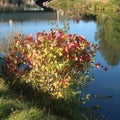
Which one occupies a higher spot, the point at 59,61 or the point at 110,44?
the point at 59,61

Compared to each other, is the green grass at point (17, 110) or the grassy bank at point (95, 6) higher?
the green grass at point (17, 110)

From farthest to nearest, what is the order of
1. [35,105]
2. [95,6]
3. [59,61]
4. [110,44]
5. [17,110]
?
[95,6]
[110,44]
[59,61]
[35,105]
[17,110]

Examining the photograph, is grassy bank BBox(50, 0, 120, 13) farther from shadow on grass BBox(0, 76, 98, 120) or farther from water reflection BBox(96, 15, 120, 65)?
shadow on grass BBox(0, 76, 98, 120)

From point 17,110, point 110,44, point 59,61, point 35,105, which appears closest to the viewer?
point 17,110

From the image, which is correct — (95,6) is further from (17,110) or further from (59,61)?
(17,110)

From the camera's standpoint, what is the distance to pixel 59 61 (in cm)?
998

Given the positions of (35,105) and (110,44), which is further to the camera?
(110,44)

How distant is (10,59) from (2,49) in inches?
50.9

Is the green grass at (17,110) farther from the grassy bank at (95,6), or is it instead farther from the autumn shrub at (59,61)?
the grassy bank at (95,6)

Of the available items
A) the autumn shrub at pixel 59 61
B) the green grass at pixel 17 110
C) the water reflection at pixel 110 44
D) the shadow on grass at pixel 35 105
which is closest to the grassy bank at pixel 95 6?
the water reflection at pixel 110 44

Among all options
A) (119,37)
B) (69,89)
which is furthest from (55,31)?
(119,37)

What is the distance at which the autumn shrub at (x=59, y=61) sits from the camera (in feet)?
32.5

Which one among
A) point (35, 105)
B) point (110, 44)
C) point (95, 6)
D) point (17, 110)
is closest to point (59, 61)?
point (35, 105)

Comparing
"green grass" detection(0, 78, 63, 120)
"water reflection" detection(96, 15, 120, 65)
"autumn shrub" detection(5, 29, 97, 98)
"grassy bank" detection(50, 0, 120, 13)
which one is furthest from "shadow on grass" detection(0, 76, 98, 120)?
"grassy bank" detection(50, 0, 120, 13)
